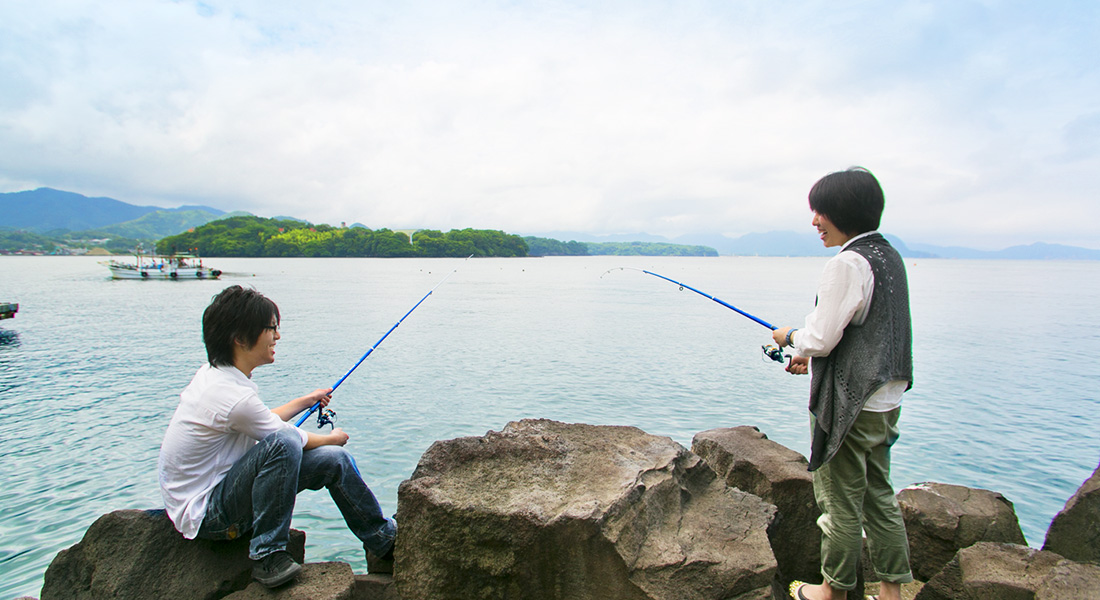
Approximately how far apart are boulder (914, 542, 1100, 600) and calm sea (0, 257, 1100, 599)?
3.55 meters

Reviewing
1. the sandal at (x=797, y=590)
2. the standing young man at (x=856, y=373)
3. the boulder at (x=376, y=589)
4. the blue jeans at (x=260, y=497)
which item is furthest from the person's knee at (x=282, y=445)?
the sandal at (x=797, y=590)

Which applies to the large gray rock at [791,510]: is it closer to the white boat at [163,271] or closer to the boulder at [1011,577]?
the boulder at [1011,577]

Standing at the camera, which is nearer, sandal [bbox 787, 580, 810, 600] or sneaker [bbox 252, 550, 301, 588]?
sneaker [bbox 252, 550, 301, 588]

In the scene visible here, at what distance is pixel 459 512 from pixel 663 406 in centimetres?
795

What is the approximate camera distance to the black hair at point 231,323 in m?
2.94

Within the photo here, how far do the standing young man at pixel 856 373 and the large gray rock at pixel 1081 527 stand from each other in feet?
5.09

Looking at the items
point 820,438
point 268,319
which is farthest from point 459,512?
point 820,438

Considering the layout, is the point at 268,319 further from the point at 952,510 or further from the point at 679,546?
the point at 952,510

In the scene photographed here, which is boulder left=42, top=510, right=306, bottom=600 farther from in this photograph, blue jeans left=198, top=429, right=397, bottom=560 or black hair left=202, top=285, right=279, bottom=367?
black hair left=202, top=285, right=279, bottom=367

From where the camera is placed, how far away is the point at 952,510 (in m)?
3.92

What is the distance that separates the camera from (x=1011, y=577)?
3.11m

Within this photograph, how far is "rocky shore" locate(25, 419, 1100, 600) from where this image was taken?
9.17 ft

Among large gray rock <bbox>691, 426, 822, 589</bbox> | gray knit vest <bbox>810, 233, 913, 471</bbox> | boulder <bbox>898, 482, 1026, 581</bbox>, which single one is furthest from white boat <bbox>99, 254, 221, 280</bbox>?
gray knit vest <bbox>810, 233, 913, 471</bbox>

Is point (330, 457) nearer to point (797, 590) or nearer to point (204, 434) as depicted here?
point (204, 434)
